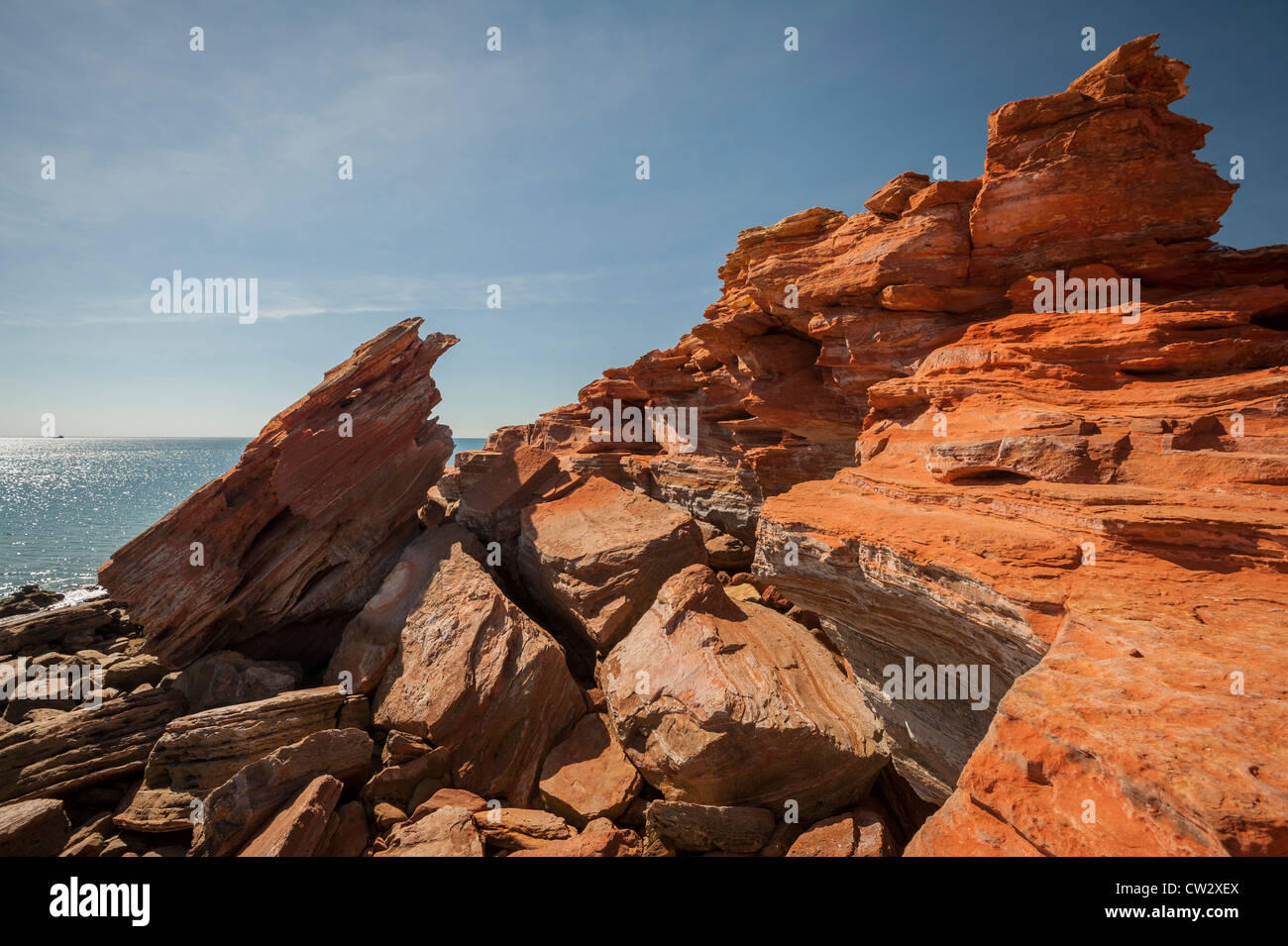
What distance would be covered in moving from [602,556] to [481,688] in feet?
Answer: 14.4

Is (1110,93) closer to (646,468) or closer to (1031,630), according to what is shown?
(1031,630)

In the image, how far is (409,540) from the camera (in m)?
17.5

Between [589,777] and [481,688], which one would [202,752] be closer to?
[481,688]

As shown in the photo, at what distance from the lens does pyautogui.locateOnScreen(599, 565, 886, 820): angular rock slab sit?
900cm

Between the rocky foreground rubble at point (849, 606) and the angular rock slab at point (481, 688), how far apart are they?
0.08 metres

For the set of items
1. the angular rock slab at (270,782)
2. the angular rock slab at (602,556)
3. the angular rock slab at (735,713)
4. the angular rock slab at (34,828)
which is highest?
the angular rock slab at (602,556)

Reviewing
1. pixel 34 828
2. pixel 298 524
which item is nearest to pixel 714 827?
pixel 34 828

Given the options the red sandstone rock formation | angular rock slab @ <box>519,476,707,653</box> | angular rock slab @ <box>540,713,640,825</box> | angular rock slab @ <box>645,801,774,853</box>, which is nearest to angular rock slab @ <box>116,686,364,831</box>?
angular rock slab @ <box>540,713,640,825</box>

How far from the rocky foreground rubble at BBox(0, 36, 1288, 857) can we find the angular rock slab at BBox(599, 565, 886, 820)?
0.06 m

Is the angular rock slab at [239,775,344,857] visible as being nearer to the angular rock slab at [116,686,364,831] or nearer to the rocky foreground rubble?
the rocky foreground rubble

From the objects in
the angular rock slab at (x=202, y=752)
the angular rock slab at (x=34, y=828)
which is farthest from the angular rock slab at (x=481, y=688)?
the angular rock slab at (x=34, y=828)

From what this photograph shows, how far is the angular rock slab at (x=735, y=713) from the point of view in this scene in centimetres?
900

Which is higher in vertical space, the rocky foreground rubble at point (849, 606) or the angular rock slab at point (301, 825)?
the rocky foreground rubble at point (849, 606)

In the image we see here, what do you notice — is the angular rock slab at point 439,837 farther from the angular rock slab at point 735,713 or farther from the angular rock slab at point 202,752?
the angular rock slab at point 202,752
